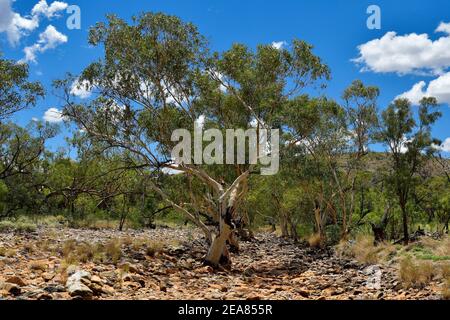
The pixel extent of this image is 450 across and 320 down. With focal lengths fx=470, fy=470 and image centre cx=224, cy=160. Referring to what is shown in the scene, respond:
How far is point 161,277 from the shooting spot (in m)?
13.7

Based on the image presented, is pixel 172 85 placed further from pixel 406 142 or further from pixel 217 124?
pixel 406 142

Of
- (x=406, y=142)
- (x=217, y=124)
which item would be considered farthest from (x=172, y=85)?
(x=406, y=142)

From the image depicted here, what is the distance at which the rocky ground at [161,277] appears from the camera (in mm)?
10078

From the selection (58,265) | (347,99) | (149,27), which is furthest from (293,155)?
(58,265)

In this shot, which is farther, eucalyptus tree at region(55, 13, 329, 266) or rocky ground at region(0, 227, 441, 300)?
eucalyptus tree at region(55, 13, 329, 266)

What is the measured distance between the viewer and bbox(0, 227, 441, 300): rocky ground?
10.1m

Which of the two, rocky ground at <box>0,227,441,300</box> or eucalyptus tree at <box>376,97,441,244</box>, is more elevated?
eucalyptus tree at <box>376,97,441,244</box>

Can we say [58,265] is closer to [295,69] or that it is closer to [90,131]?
[90,131]

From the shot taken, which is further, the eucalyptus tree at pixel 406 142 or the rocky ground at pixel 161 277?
the eucalyptus tree at pixel 406 142

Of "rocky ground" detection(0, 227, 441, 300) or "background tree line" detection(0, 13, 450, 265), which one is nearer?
"rocky ground" detection(0, 227, 441, 300)

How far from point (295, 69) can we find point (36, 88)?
11.2 m

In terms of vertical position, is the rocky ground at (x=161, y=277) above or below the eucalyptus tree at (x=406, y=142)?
below

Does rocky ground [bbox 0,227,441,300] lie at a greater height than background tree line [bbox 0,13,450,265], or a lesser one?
lesser

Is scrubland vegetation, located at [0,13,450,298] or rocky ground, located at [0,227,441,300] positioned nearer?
rocky ground, located at [0,227,441,300]
